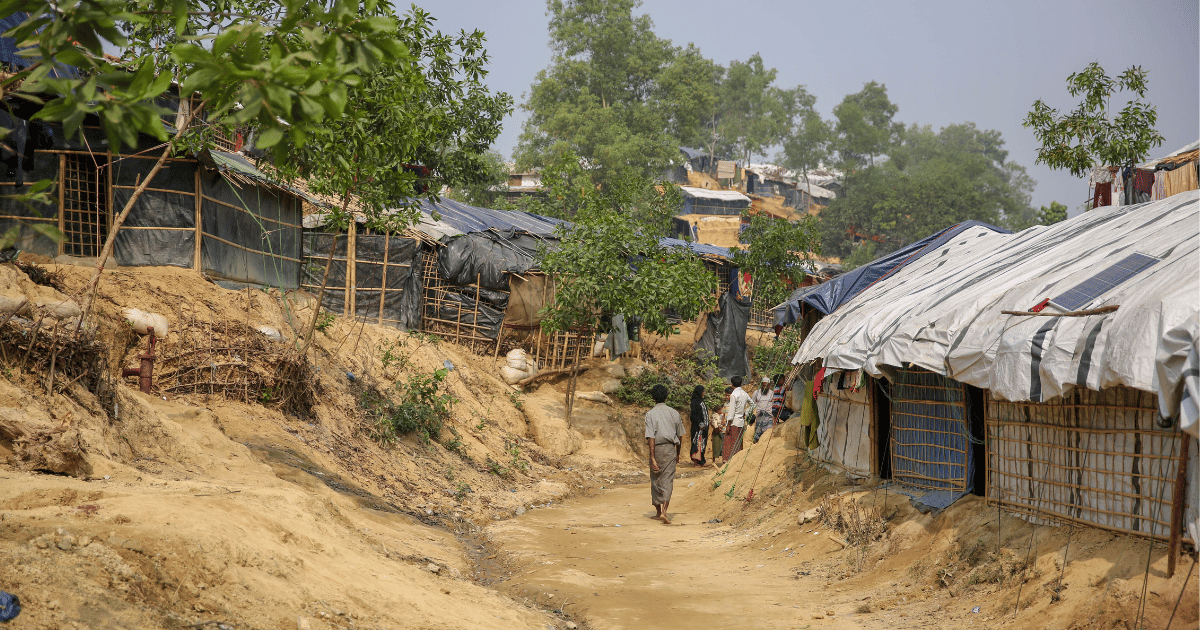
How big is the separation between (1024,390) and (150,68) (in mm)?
5254

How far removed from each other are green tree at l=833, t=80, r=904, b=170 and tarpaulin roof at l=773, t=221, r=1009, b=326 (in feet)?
127

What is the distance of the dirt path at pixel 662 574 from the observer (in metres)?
5.91

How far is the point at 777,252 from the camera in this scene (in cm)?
1856

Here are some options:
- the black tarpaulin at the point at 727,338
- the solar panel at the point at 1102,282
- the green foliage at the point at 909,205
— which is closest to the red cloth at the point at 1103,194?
the solar panel at the point at 1102,282

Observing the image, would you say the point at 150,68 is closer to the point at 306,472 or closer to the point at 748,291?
the point at 306,472

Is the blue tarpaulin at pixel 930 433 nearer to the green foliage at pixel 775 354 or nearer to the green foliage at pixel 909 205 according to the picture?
the green foliage at pixel 775 354

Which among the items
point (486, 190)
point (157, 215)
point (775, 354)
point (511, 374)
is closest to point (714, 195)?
point (486, 190)

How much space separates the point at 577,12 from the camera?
3456cm

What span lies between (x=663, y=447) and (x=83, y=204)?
9202 mm

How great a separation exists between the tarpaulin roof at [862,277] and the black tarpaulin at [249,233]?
8.11m

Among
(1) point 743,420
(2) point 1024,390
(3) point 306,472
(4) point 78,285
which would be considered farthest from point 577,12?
(2) point 1024,390

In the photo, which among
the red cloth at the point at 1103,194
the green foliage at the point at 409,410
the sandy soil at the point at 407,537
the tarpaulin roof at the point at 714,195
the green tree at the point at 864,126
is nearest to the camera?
the sandy soil at the point at 407,537

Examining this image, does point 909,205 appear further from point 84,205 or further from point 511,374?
point 84,205

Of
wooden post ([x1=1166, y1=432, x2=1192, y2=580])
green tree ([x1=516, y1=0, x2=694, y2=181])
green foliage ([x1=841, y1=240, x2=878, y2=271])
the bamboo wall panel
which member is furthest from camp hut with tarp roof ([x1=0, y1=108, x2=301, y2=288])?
green foliage ([x1=841, y1=240, x2=878, y2=271])
